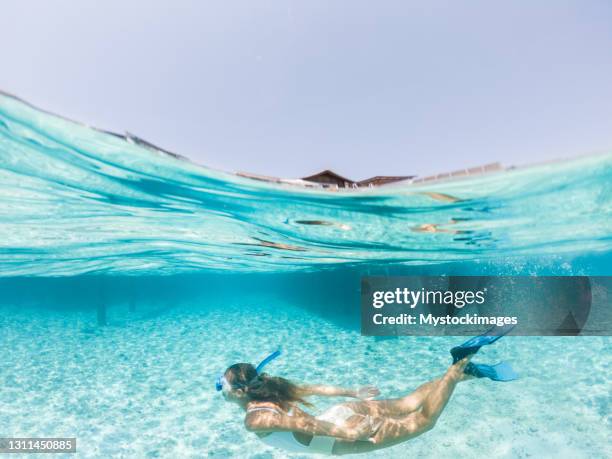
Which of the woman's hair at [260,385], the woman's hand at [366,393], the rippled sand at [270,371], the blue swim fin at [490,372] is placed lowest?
the rippled sand at [270,371]

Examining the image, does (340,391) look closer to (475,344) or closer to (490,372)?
(475,344)

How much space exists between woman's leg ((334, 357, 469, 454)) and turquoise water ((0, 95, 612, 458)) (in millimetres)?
3874

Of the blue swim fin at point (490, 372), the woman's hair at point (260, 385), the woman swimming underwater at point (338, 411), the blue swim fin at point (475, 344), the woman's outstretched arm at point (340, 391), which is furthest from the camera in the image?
the blue swim fin at point (490, 372)

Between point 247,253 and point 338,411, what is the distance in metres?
14.2

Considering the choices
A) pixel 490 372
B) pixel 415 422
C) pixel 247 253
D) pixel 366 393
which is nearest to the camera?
pixel 415 422

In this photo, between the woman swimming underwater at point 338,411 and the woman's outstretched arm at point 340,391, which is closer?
the woman swimming underwater at point 338,411

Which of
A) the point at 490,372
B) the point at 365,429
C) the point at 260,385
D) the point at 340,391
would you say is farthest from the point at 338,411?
the point at 490,372

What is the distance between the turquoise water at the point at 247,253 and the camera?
811cm

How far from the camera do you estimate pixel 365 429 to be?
528 cm

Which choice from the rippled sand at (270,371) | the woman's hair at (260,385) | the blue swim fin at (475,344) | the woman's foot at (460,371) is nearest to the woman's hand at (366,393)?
the woman's hair at (260,385)

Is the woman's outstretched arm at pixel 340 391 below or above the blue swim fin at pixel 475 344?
below

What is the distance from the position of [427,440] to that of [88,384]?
12.2 m

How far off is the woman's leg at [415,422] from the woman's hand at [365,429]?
0.07 meters

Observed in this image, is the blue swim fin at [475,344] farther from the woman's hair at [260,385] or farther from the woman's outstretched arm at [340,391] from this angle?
the woman's hair at [260,385]
